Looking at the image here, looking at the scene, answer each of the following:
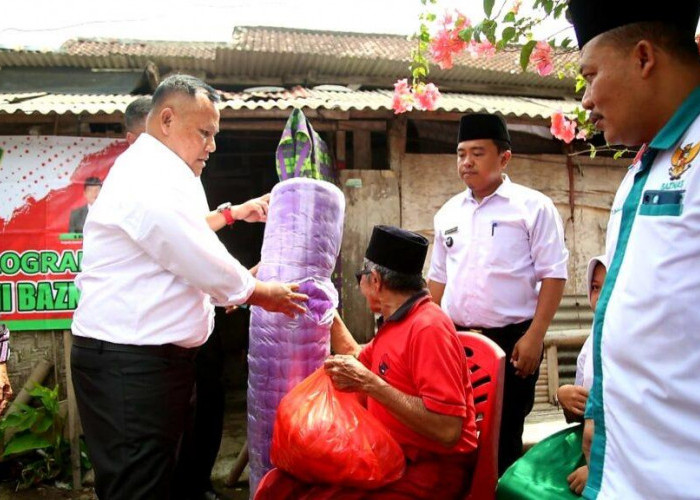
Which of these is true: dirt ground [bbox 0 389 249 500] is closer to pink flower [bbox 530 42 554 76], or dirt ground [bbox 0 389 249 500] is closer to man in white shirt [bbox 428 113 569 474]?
man in white shirt [bbox 428 113 569 474]

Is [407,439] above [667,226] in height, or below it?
below

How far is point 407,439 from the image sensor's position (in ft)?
6.85

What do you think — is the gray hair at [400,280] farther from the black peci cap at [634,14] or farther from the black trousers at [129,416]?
the black peci cap at [634,14]

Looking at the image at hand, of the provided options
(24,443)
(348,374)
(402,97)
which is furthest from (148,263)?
(24,443)

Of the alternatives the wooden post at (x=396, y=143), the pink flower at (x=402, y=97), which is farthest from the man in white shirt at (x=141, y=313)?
the wooden post at (x=396, y=143)

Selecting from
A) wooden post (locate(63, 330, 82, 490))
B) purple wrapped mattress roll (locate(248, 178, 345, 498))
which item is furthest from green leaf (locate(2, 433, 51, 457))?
purple wrapped mattress roll (locate(248, 178, 345, 498))

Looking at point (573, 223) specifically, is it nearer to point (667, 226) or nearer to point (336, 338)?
point (336, 338)

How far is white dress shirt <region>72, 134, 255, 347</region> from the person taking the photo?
2.17m

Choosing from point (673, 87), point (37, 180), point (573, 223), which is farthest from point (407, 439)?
point (573, 223)

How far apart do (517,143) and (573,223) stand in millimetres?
1144

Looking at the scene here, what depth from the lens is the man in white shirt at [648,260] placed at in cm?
103

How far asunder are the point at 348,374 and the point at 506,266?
4.44 ft

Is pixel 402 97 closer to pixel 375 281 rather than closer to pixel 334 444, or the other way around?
pixel 375 281

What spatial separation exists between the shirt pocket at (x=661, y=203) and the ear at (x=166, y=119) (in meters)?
2.03
